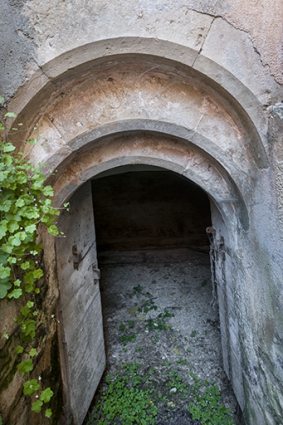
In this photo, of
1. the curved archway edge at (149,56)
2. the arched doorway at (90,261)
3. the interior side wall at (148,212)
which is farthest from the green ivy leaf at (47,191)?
the interior side wall at (148,212)

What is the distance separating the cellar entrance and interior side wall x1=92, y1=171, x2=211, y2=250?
0.02m

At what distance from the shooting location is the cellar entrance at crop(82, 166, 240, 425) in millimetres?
3777

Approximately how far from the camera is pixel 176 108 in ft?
7.28

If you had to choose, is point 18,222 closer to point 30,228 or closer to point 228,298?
point 30,228

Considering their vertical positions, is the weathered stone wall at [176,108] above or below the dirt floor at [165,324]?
above

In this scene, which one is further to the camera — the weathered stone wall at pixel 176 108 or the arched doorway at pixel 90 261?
the arched doorway at pixel 90 261

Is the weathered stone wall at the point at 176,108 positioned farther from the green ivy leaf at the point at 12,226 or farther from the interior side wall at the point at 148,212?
the interior side wall at the point at 148,212

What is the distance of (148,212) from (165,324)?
3.03 m

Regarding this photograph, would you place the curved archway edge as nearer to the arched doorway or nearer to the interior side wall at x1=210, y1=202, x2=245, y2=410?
the arched doorway

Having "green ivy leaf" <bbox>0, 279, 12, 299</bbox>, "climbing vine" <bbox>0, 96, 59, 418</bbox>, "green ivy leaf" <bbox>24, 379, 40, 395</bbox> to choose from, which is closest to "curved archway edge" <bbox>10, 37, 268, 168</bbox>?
"climbing vine" <bbox>0, 96, 59, 418</bbox>

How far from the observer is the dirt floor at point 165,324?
142 inches

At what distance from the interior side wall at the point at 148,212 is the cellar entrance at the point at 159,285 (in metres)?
0.02

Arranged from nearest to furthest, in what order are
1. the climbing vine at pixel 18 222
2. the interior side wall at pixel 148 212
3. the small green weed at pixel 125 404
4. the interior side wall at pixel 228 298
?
the climbing vine at pixel 18 222 → the interior side wall at pixel 228 298 → the small green weed at pixel 125 404 → the interior side wall at pixel 148 212

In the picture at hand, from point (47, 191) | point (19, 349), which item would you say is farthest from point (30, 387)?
point (47, 191)
